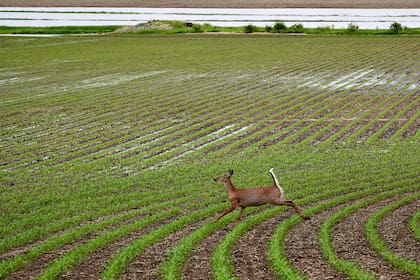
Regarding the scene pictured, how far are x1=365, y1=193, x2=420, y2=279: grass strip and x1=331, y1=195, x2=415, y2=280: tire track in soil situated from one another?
8cm

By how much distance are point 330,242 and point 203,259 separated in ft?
7.13

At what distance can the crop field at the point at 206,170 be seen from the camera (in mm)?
10992

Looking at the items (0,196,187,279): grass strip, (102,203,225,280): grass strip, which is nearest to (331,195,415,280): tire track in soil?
(102,203,225,280): grass strip

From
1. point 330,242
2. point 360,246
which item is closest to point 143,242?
point 330,242

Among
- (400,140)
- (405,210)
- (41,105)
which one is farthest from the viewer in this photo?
(41,105)

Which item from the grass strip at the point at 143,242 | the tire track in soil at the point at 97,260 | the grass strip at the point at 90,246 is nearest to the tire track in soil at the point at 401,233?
the grass strip at the point at 143,242

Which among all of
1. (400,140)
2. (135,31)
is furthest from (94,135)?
(135,31)

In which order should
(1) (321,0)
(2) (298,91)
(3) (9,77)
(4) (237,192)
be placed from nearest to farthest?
(4) (237,192) → (2) (298,91) → (3) (9,77) → (1) (321,0)

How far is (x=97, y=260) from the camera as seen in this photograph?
11.1 meters

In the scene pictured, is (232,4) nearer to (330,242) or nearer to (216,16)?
(216,16)

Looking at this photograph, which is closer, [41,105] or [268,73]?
[41,105]

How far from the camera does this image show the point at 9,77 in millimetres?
37938

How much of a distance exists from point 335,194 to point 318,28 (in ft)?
177

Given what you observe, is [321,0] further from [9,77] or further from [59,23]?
[9,77]
